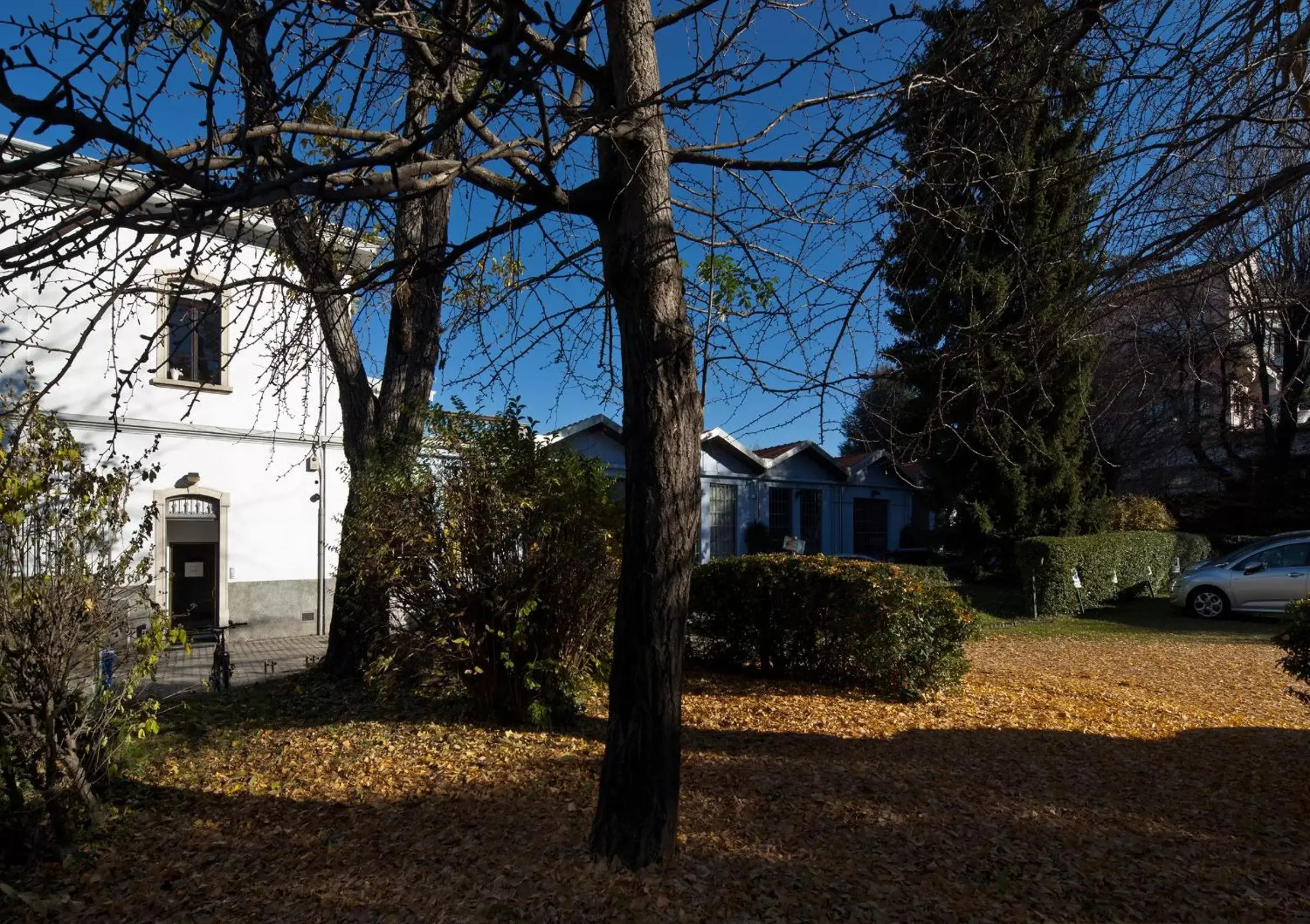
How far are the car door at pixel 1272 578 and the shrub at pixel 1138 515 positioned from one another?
423 centimetres

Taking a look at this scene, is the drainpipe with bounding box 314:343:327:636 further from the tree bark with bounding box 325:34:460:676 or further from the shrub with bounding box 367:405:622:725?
the shrub with bounding box 367:405:622:725

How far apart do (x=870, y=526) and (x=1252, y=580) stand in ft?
41.5

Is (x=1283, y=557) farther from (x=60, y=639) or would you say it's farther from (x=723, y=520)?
(x=60, y=639)

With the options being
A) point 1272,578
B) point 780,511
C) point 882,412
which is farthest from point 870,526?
point 882,412

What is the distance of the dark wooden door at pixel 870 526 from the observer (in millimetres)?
26875

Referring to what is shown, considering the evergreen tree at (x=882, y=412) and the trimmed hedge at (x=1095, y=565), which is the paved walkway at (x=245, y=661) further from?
the trimmed hedge at (x=1095, y=565)

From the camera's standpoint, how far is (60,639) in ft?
14.4

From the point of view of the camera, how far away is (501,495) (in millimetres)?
6395

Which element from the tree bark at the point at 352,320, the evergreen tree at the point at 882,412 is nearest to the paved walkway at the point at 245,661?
the tree bark at the point at 352,320

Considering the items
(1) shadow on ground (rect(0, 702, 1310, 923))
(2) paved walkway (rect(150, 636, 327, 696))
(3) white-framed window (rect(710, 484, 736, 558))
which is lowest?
(2) paved walkway (rect(150, 636, 327, 696))

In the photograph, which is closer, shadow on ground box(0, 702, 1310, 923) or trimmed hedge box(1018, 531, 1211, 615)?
shadow on ground box(0, 702, 1310, 923)

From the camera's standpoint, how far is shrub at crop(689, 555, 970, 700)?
7680 millimetres

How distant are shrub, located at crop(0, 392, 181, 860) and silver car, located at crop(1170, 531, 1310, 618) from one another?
16.7 m

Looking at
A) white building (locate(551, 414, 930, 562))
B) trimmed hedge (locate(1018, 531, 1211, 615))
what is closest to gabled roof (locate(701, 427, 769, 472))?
white building (locate(551, 414, 930, 562))
